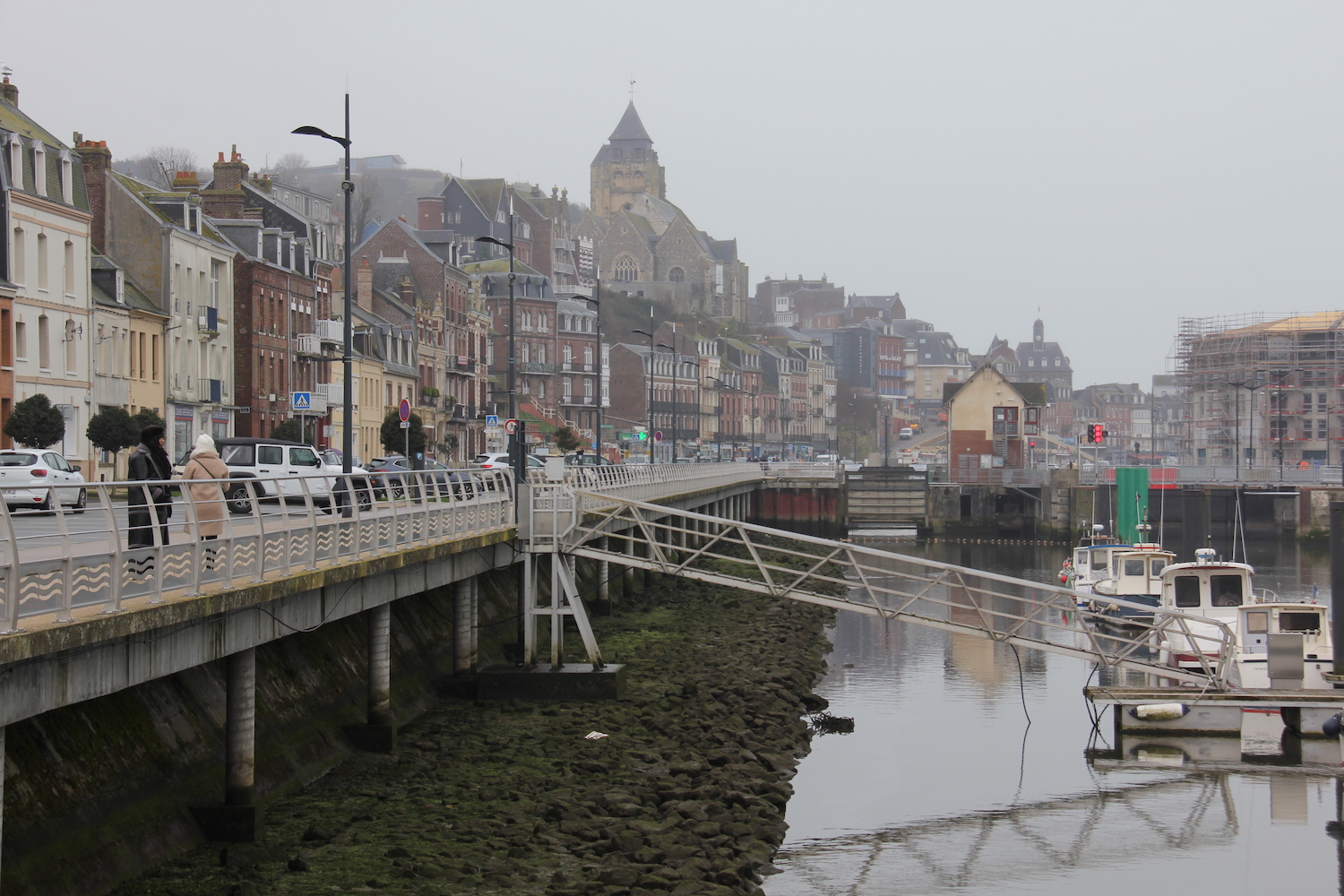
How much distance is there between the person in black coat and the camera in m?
15.1

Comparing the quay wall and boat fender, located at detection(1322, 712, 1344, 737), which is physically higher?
the quay wall

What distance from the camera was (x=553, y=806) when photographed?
19.2 m

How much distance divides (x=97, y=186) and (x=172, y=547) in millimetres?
46662

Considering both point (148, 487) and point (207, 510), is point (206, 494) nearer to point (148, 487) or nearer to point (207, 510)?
point (207, 510)

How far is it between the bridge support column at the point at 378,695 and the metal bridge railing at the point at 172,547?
1169 millimetres

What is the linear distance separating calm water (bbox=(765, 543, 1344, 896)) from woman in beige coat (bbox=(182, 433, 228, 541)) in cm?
796

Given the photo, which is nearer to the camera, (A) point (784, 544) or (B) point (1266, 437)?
(A) point (784, 544)

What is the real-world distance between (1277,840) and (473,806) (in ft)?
39.1

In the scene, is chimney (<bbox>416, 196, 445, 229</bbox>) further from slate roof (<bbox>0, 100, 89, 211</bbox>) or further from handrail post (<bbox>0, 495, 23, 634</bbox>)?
handrail post (<bbox>0, 495, 23, 634</bbox>)

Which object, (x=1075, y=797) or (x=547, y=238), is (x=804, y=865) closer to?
(x=1075, y=797)

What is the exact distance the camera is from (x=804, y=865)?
67.6 feet

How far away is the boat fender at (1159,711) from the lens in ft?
98.3

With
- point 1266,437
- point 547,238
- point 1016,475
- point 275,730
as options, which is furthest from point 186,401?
point 547,238

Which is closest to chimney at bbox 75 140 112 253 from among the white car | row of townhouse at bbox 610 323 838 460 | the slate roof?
the slate roof
